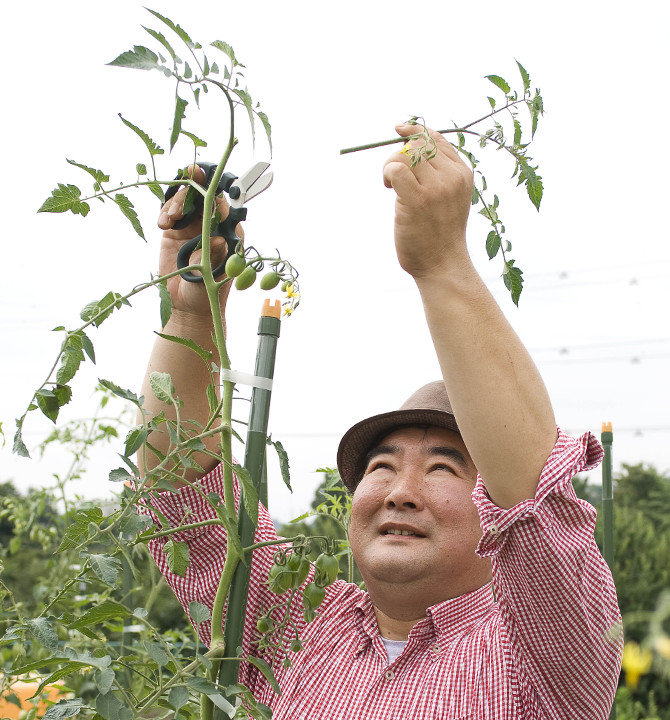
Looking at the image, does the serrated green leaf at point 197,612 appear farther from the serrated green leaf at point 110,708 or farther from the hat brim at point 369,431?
the hat brim at point 369,431

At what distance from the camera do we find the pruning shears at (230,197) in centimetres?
115

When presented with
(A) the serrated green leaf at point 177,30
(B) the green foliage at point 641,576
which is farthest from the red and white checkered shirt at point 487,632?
(B) the green foliage at point 641,576

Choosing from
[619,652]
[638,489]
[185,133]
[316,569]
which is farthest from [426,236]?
[638,489]

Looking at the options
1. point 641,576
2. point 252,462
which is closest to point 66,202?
point 252,462

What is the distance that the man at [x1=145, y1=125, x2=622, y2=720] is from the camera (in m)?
1.11

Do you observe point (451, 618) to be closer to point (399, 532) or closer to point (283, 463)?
point (399, 532)

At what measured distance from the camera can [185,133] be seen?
3.53 feet

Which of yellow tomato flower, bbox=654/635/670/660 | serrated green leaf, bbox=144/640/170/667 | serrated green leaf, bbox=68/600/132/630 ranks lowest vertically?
serrated green leaf, bbox=144/640/170/667

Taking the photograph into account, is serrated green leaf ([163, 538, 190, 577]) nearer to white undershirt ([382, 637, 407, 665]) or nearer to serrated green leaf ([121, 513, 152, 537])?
serrated green leaf ([121, 513, 152, 537])

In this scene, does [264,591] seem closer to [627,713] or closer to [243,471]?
[243,471]

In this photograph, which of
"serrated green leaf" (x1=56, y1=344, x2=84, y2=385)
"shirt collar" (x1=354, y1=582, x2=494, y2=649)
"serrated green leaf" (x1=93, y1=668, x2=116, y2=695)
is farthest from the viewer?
"shirt collar" (x1=354, y1=582, x2=494, y2=649)

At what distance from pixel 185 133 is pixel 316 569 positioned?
1.92ft

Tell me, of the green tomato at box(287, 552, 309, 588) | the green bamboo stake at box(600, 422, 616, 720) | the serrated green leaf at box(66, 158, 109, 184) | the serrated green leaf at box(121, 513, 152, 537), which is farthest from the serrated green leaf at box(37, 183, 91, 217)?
the green bamboo stake at box(600, 422, 616, 720)

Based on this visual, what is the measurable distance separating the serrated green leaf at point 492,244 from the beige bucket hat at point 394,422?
1.90ft
